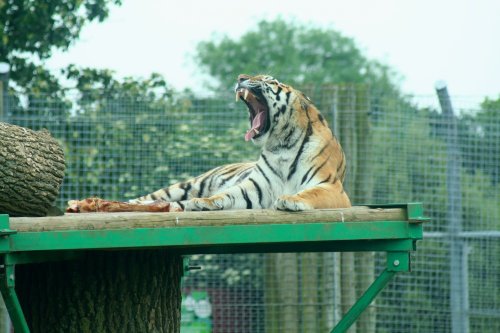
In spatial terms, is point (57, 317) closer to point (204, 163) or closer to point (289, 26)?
point (204, 163)

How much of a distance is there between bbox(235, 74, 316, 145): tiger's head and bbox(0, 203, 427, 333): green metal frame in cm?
117

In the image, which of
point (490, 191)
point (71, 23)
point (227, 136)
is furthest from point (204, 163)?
point (71, 23)

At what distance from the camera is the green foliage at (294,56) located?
34.5 meters

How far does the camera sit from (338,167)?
5219 millimetres

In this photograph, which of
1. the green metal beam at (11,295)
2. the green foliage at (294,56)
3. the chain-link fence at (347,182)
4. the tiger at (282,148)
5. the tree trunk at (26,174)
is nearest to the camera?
the green metal beam at (11,295)

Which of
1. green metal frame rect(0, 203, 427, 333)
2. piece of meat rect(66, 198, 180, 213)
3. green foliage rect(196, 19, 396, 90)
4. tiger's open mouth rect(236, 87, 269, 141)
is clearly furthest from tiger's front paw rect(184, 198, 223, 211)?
green foliage rect(196, 19, 396, 90)

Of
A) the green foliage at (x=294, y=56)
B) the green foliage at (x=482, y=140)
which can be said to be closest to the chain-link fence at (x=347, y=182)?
the green foliage at (x=482, y=140)

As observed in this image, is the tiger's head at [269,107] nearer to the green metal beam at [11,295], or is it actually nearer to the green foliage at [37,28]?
the green metal beam at [11,295]

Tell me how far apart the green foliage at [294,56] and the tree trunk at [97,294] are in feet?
92.9

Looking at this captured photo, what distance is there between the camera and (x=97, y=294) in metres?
4.45

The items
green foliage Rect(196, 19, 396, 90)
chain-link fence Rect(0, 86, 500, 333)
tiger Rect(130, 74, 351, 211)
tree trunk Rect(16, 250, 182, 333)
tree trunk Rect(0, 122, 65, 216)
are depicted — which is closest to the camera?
tree trunk Rect(0, 122, 65, 216)

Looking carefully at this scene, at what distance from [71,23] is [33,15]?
469 millimetres

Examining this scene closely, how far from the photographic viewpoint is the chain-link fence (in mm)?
7406

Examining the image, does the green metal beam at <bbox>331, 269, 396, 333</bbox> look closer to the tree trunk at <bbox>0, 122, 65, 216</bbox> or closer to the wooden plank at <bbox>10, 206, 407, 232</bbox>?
the wooden plank at <bbox>10, 206, 407, 232</bbox>
